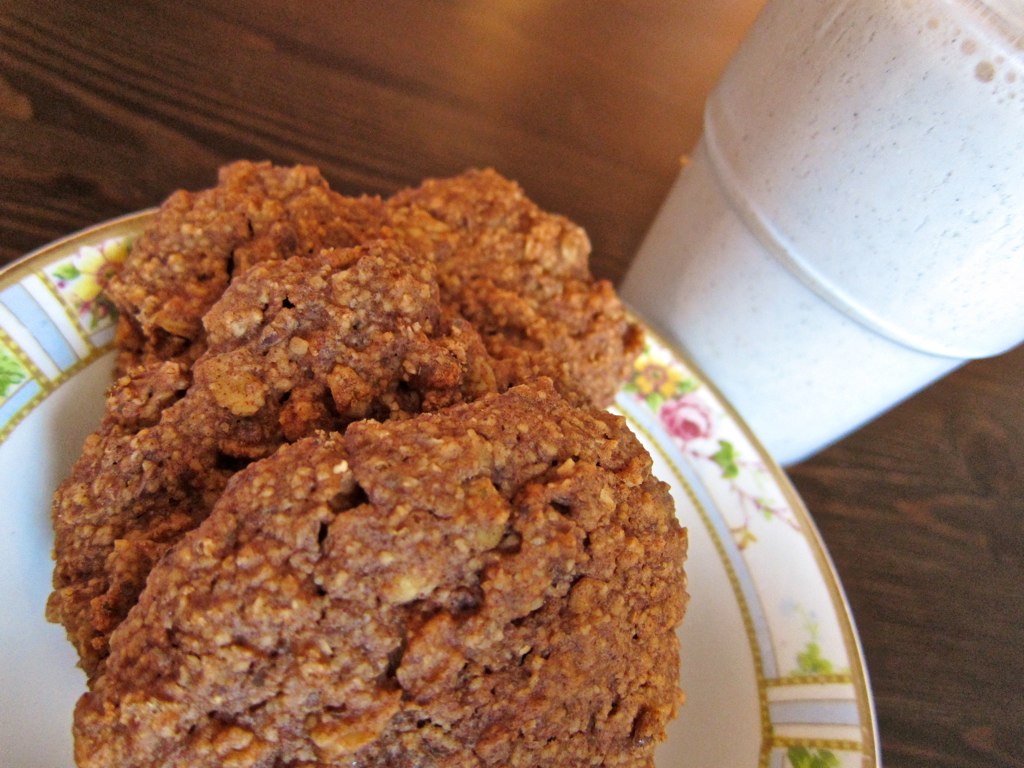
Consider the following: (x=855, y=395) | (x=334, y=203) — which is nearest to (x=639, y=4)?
(x=855, y=395)

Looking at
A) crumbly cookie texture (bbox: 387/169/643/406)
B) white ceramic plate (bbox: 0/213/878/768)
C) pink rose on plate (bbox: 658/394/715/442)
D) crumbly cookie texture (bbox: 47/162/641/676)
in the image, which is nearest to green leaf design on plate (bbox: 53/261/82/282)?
white ceramic plate (bbox: 0/213/878/768)

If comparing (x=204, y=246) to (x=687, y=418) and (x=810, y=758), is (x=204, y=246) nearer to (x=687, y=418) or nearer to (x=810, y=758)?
(x=687, y=418)

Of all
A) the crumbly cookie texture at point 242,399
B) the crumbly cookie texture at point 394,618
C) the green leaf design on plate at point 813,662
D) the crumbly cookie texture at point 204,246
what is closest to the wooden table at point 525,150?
the green leaf design on plate at point 813,662

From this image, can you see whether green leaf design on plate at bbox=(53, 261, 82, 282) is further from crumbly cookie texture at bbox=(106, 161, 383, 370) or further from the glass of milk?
the glass of milk

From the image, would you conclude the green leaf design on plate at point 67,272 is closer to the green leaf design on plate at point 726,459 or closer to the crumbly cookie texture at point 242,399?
the crumbly cookie texture at point 242,399

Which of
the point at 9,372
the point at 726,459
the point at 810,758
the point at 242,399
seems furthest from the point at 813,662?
the point at 9,372

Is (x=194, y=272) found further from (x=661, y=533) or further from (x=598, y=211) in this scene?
(x=598, y=211)
